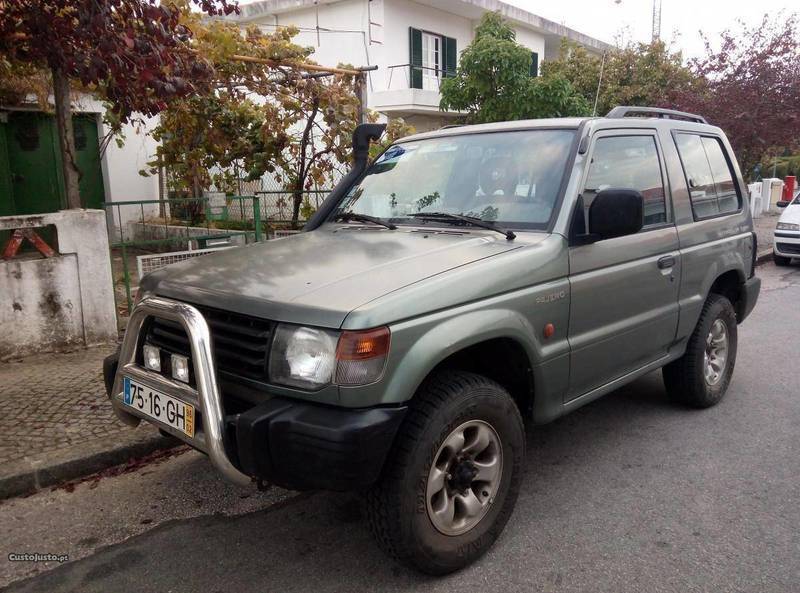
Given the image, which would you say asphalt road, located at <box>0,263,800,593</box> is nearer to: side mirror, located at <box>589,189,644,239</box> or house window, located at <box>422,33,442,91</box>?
side mirror, located at <box>589,189,644,239</box>

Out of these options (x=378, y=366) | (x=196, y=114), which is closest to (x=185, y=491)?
(x=378, y=366)

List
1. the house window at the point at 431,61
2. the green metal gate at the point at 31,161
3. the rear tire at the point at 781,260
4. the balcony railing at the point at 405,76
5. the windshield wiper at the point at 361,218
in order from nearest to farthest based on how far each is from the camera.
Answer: the windshield wiper at the point at 361,218
the green metal gate at the point at 31,161
the rear tire at the point at 781,260
the balcony railing at the point at 405,76
the house window at the point at 431,61

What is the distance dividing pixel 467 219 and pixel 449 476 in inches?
52.3

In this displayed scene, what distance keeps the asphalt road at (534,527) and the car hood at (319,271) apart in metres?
1.16

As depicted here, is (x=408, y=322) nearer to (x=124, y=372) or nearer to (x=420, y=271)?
(x=420, y=271)

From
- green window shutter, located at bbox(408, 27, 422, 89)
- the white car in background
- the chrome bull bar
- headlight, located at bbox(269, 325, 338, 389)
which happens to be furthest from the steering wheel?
green window shutter, located at bbox(408, 27, 422, 89)

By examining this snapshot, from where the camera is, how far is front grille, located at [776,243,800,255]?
11.1 metres

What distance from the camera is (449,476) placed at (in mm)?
2752

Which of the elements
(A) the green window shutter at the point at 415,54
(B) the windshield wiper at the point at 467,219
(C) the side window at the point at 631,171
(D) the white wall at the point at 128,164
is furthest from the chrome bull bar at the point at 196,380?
(A) the green window shutter at the point at 415,54

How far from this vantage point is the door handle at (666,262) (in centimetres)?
381

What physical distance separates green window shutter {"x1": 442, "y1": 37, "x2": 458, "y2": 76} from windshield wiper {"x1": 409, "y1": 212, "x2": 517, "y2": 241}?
16.1m

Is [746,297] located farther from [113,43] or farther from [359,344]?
[113,43]

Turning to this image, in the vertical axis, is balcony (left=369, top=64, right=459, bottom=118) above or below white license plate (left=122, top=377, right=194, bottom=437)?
above

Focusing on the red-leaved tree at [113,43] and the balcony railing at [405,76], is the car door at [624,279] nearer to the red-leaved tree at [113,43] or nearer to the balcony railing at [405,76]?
the red-leaved tree at [113,43]
